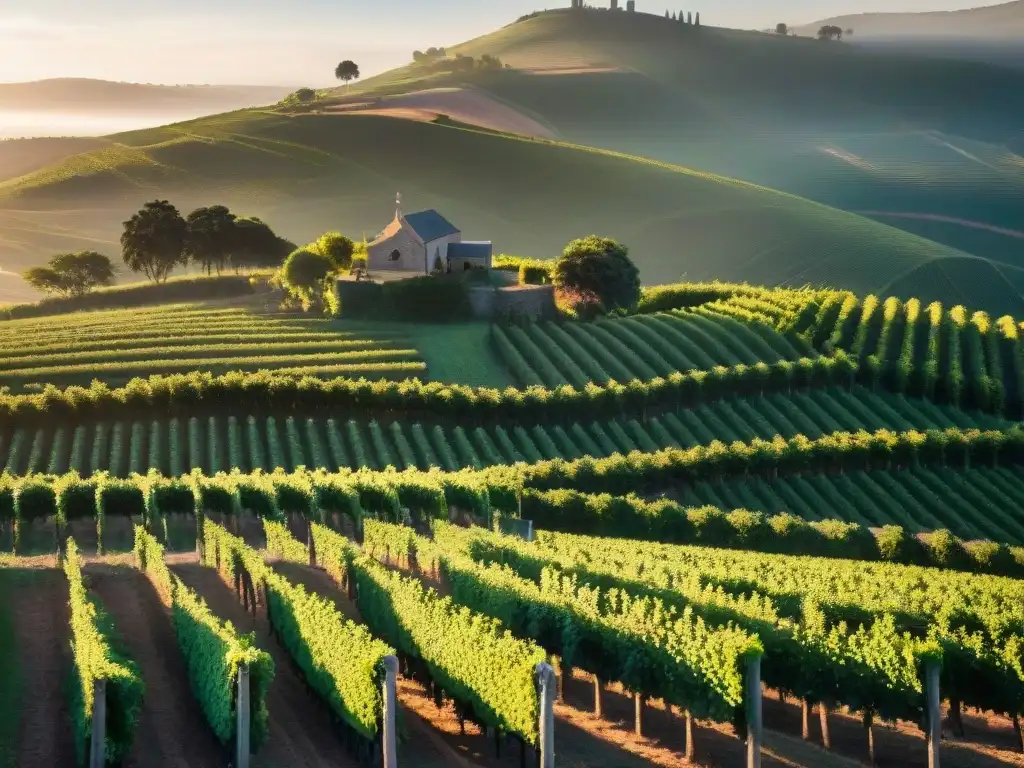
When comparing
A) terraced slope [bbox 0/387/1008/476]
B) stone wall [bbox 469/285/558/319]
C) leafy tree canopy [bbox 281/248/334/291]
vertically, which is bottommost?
terraced slope [bbox 0/387/1008/476]

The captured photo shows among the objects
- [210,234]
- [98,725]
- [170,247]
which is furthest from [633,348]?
[98,725]

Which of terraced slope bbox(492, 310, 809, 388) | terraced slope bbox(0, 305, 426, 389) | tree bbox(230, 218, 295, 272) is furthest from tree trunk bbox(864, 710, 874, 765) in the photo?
tree bbox(230, 218, 295, 272)

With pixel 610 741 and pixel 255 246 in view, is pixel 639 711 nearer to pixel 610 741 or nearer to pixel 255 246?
pixel 610 741

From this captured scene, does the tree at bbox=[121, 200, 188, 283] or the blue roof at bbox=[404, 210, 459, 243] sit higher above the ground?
the blue roof at bbox=[404, 210, 459, 243]

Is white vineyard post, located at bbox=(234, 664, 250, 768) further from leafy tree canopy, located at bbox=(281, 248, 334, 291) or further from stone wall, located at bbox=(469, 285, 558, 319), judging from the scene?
leafy tree canopy, located at bbox=(281, 248, 334, 291)

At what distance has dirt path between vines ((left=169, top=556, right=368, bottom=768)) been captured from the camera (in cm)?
2970

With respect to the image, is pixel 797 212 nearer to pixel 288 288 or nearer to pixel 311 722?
pixel 288 288

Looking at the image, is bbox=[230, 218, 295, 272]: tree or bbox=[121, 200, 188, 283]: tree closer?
bbox=[121, 200, 188, 283]: tree

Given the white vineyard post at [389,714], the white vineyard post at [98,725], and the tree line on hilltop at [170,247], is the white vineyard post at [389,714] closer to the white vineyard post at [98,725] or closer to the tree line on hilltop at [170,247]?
the white vineyard post at [98,725]

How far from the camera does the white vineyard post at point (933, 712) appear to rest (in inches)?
1121

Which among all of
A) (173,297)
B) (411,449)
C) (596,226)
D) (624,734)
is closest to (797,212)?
(596,226)

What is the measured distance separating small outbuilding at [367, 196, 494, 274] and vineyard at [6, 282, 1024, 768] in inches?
447

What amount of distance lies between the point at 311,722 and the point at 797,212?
16813 cm

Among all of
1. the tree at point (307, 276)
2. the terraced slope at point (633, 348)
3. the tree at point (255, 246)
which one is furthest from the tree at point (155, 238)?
the terraced slope at point (633, 348)
